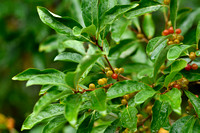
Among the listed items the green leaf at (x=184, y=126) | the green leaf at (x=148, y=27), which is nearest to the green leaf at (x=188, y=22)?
the green leaf at (x=148, y=27)

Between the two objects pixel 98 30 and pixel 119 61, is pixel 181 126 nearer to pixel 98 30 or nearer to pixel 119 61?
pixel 98 30

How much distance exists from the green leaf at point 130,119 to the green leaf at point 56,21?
1.13 ft

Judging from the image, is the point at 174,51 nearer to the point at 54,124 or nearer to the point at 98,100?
the point at 98,100

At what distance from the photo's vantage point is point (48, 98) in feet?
2.33

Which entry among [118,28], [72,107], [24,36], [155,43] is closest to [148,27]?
[118,28]

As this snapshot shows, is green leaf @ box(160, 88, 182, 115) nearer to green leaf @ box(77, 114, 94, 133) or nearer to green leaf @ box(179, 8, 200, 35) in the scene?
green leaf @ box(77, 114, 94, 133)

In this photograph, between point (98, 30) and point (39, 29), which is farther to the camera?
point (39, 29)

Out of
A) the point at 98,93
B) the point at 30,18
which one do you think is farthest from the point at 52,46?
the point at 98,93

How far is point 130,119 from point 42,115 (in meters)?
0.29

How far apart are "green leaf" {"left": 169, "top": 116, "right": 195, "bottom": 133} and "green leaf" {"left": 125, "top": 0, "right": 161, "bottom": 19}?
0.44 metres

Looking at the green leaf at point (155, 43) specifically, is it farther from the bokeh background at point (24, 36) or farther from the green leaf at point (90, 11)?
the bokeh background at point (24, 36)

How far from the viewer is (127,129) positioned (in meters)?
0.89

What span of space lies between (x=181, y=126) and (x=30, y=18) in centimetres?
190

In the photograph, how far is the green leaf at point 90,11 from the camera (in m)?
0.85
